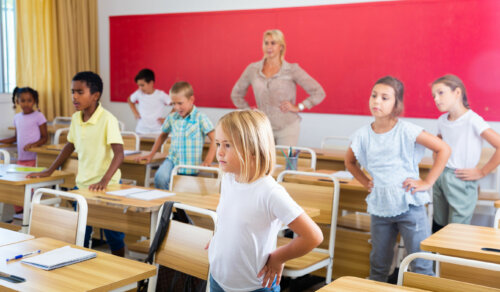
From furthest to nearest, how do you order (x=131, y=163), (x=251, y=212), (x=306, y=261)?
(x=131, y=163) < (x=306, y=261) < (x=251, y=212)

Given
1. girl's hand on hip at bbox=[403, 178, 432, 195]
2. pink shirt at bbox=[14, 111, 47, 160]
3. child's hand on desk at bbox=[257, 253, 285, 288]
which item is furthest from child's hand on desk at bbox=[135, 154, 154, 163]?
child's hand on desk at bbox=[257, 253, 285, 288]

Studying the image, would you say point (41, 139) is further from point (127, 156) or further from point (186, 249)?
point (186, 249)

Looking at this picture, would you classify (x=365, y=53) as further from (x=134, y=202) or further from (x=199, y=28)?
(x=134, y=202)

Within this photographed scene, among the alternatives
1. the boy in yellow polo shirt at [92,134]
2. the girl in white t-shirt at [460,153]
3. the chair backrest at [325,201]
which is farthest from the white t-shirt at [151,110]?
the girl in white t-shirt at [460,153]

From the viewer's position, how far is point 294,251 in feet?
5.29

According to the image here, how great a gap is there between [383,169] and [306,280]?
1227 mm

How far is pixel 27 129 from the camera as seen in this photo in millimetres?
5238

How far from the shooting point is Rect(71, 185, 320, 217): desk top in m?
2.78

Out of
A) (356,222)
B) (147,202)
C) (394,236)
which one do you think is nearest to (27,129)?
(147,202)

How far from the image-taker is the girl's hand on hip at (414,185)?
265 cm

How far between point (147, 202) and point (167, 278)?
2.17ft

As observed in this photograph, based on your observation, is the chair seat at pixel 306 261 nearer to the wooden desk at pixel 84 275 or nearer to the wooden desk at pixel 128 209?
the wooden desk at pixel 128 209

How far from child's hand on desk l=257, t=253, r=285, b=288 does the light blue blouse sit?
115cm

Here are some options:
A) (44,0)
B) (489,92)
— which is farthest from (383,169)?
(44,0)
